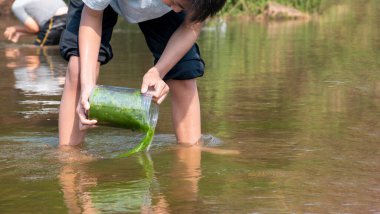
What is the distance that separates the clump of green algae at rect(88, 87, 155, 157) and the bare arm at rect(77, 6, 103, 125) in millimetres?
93

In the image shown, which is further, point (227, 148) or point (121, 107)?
point (227, 148)

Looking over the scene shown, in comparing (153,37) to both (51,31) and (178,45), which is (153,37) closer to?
(178,45)

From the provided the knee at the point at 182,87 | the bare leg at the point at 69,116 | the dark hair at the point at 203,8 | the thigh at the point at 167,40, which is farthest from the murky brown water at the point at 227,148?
the dark hair at the point at 203,8

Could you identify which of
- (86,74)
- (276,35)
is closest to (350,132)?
(86,74)

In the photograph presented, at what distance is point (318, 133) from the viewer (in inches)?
196

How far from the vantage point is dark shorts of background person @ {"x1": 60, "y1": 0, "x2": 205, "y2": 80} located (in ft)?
15.1

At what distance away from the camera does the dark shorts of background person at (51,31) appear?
984 cm

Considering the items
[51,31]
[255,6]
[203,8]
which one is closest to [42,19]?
[51,31]

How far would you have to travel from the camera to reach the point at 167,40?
4.63m

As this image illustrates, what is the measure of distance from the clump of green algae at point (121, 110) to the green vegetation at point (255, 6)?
973cm

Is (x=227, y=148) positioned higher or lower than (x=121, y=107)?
lower

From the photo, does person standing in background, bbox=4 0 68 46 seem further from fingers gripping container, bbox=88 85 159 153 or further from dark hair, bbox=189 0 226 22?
dark hair, bbox=189 0 226 22

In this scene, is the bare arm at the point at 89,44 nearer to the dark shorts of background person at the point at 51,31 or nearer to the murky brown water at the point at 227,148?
the murky brown water at the point at 227,148

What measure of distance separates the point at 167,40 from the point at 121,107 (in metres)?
0.45
